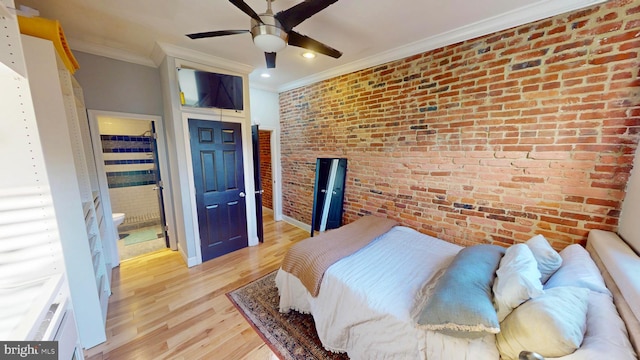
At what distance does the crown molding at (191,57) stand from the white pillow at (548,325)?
3.45m

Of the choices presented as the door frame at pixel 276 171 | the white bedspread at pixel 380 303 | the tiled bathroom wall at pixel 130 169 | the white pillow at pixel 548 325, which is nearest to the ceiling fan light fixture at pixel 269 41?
the white bedspread at pixel 380 303

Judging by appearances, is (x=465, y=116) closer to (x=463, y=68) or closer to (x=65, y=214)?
(x=463, y=68)

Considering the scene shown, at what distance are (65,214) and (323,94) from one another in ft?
9.97

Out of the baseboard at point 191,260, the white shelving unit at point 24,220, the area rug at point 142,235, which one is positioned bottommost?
the area rug at point 142,235

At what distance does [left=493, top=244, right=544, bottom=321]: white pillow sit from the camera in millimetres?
1049

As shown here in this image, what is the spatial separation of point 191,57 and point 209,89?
0.38 meters

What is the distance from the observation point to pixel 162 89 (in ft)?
9.12

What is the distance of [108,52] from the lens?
242cm

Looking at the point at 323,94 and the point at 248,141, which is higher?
the point at 323,94

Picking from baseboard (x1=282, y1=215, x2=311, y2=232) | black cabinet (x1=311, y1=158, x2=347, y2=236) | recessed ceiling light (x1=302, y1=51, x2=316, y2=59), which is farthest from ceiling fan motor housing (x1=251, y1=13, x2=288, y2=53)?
baseboard (x1=282, y1=215, x2=311, y2=232)

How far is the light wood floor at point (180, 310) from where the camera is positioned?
1648 mm

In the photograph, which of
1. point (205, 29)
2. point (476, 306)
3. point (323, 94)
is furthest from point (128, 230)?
point (476, 306)

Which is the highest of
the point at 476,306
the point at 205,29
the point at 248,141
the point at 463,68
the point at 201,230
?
the point at 205,29

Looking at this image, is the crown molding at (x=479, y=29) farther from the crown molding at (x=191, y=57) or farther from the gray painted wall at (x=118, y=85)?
the gray painted wall at (x=118, y=85)
